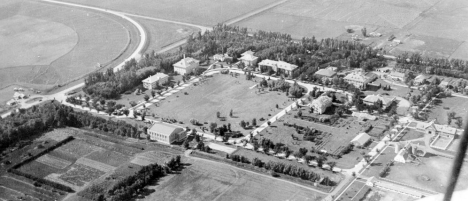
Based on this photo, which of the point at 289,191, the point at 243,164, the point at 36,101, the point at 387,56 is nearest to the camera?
the point at 289,191

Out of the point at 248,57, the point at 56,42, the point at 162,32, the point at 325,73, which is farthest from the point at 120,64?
the point at 325,73

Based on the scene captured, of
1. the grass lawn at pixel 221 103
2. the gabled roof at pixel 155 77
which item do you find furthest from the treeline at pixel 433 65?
the gabled roof at pixel 155 77

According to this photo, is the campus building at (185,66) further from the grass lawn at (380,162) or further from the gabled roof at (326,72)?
the grass lawn at (380,162)

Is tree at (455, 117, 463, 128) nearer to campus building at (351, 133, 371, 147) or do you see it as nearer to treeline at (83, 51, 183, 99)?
campus building at (351, 133, 371, 147)

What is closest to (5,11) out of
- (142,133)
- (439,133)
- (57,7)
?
(57,7)

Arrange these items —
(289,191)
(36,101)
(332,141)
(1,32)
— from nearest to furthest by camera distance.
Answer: (289,191) → (332,141) → (36,101) → (1,32)

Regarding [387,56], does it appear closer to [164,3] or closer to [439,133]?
[439,133]

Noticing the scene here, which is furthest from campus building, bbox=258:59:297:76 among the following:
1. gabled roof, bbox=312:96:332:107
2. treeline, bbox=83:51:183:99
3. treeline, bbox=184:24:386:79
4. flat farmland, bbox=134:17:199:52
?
flat farmland, bbox=134:17:199:52
